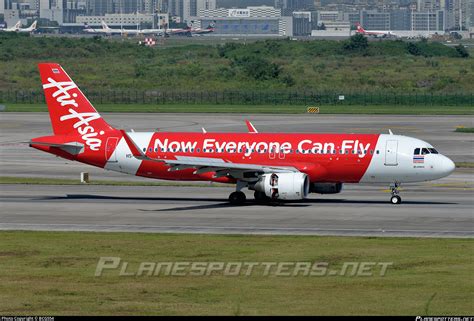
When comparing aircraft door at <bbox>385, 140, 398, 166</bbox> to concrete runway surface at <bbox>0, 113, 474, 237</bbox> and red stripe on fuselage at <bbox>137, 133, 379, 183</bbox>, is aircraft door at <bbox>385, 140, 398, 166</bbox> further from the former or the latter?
concrete runway surface at <bbox>0, 113, 474, 237</bbox>

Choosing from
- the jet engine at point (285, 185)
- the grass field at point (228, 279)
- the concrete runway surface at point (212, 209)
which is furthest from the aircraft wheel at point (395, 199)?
the grass field at point (228, 279)

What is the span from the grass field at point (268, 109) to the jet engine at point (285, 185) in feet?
260

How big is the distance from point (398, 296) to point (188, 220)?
21.1m

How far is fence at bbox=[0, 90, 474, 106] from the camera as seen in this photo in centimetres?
15250

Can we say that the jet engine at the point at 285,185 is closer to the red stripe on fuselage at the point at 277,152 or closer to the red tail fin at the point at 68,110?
the red stripe on fuselage at the point at 277,152

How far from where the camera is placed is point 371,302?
32.5 m

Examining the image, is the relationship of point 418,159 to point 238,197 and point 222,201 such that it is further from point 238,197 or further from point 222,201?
point 222,201

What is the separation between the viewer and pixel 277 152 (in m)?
60.5

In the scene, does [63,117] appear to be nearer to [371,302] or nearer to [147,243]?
[147,243]

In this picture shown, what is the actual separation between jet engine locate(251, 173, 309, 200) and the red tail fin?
11.3 meters

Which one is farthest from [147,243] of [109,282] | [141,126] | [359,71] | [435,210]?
[359,71]

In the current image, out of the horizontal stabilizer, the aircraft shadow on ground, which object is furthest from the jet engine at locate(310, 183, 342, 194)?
the horizontal stabilizer

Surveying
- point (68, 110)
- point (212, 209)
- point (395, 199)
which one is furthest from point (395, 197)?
point (68, 110)

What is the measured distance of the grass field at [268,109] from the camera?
138250 mm
